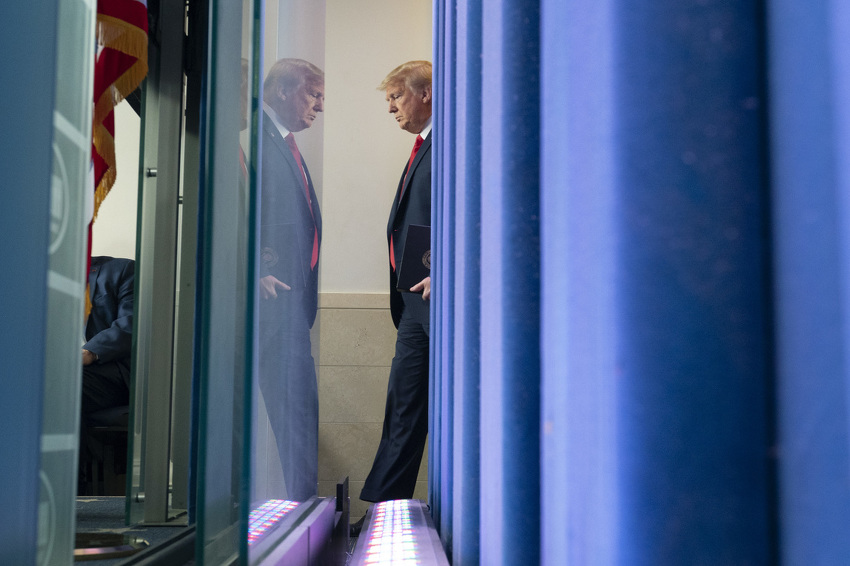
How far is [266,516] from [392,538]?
6.8 inches

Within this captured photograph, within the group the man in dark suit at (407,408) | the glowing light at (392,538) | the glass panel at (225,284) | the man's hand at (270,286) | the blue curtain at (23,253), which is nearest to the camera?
the blue curtain at (23,253)

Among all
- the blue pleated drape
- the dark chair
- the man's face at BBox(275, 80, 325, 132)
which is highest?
the man's face at BBox(275, 80, 325, 132)

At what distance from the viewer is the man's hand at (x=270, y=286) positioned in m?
0.92

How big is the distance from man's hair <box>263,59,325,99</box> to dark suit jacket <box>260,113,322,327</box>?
0.15 ft

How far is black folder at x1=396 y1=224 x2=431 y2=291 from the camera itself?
1901 millimetres

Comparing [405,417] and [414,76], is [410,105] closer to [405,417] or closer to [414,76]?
[414,76]

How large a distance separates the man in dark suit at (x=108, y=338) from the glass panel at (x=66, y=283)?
6.86 ft

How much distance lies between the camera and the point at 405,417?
2.30 meters

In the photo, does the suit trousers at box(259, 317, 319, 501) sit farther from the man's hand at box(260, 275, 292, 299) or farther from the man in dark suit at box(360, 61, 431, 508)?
the man in dark suit at box(360, 61, 431, 508)

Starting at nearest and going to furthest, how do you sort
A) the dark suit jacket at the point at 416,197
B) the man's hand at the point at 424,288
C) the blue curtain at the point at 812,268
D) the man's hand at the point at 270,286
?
the blue curtain at the point at 812,268, the man's hand at the point at 270,286, the man's hand at the point at 424,288, the dark suit jacket at the point at 416,197

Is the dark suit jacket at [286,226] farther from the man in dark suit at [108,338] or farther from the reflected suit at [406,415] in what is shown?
the man in dark suit at [108,338]

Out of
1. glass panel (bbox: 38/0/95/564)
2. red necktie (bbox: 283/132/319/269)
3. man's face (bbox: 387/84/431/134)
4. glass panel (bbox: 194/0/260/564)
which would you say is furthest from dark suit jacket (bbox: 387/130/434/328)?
glass panel (bbox: 38/0/95/564)

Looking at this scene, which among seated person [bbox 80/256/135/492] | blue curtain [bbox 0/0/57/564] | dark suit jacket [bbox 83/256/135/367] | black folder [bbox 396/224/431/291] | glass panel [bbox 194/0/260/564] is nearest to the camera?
blue curtain [bbox 0/0/57/564]

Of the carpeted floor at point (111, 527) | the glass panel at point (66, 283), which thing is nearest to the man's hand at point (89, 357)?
the carpeted floor at point (111, 527)
